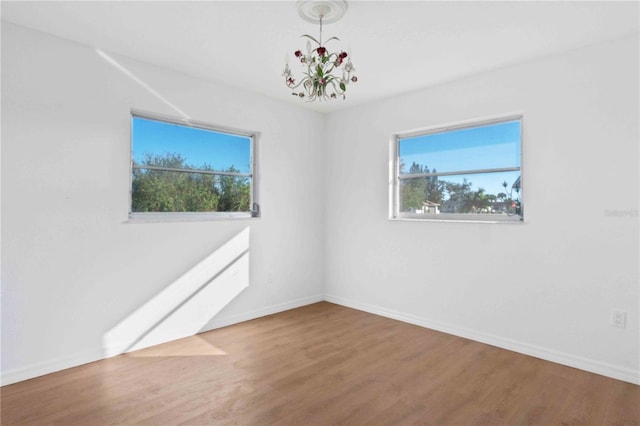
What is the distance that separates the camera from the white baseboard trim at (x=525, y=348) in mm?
2742

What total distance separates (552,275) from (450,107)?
176 cm

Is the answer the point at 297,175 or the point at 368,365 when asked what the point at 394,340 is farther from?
the point at 297,175

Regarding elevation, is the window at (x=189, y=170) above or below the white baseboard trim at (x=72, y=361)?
above

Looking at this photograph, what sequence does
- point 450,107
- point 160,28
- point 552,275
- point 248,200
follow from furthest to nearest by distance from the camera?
point 248,200
point 450,107
point 552,275
point 160,28

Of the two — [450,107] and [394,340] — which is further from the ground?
[450,107]

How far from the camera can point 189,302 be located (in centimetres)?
357

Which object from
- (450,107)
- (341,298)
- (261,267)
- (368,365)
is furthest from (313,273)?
(450,107)

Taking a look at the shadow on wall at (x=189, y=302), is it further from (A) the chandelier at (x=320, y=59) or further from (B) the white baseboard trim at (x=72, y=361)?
(A) the chandelier at (x=320, y=59)

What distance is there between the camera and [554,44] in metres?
2.87

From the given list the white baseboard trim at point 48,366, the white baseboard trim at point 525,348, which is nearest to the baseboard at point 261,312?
the white baseboard trim at point 525,348

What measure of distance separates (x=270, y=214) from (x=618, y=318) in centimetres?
321

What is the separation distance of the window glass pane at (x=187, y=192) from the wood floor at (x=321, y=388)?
4.08ft

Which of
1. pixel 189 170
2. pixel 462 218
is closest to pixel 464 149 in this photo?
pixel 462 218

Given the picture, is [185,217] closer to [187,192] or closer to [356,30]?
[187,192]
